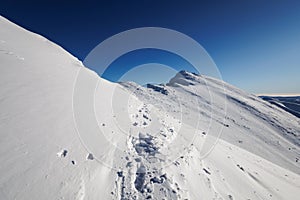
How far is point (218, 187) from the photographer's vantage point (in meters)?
7.12

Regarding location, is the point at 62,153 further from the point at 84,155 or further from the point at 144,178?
the point at 144,178

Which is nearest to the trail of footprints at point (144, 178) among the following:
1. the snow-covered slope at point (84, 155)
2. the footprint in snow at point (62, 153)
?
the snow-covered slope at point (84, 155)

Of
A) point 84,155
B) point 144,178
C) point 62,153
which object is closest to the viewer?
point 62,153

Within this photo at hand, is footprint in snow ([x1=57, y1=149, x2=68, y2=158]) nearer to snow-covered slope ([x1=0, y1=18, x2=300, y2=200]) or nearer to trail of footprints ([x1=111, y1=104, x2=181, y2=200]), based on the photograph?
snow-covered slope ([x1=0, y1=18, x2=300, y2=200])

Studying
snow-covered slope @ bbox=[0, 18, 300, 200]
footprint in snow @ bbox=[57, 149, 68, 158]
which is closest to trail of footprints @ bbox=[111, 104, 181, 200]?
snow-covered slope @ bbox=[0, 18, 300, 200]

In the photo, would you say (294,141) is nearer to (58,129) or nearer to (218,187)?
(218,187)

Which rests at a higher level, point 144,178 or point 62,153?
point 144,178

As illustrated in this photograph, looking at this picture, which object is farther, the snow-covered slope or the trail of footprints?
the trail of footprints

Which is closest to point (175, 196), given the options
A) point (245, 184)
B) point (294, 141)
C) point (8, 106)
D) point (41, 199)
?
point (41, 199)

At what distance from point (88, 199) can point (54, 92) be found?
6.37 metres

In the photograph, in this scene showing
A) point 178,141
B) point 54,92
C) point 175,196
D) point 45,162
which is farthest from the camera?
point 178,141

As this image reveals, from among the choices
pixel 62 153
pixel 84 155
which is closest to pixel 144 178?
pixel 84 155

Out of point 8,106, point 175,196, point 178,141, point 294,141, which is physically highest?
point 294,141

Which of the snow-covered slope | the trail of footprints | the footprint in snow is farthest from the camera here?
the footprint in snow
